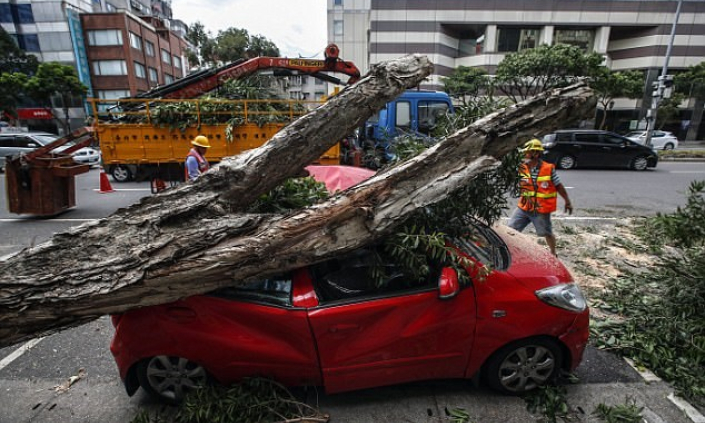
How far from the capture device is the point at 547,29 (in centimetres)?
3120

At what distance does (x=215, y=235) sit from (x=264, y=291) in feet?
1.67

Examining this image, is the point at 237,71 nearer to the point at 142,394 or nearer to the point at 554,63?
the point at 142,394

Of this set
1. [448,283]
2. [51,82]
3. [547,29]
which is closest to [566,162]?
[448,283]

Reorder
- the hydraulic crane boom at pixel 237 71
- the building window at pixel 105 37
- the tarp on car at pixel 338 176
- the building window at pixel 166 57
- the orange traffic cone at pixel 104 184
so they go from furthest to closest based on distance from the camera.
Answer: the building window at pixel 166 57 → the building window at pixel 105 37 → the orange traffic cone at pixel 104 184 → the hydraulic crane boom at pixel 237 71 → the tarp on car at pixel 338 176

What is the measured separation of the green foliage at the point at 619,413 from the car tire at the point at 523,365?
332mm

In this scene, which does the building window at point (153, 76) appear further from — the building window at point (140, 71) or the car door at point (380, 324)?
the car door at point (380, 324)

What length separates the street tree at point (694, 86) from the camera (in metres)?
25.6

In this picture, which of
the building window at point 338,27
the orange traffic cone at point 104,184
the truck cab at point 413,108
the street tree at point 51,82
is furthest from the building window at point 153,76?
the truck cab at point 413,108

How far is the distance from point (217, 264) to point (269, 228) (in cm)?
41

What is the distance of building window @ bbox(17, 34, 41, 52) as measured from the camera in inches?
1278

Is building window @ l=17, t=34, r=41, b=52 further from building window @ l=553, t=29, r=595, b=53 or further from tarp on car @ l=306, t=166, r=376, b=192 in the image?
building window @ l=553, t=29, r=595, b=53

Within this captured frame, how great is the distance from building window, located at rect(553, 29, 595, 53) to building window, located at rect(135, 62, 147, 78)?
135 feet

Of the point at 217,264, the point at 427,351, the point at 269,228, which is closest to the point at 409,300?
the point at 427,351

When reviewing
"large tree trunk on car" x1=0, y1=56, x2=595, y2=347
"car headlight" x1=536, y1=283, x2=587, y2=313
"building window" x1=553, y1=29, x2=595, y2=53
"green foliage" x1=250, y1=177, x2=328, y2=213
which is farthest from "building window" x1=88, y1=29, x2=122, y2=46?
"car headlight" x1=536, y1=283, x2=587, y2=313
